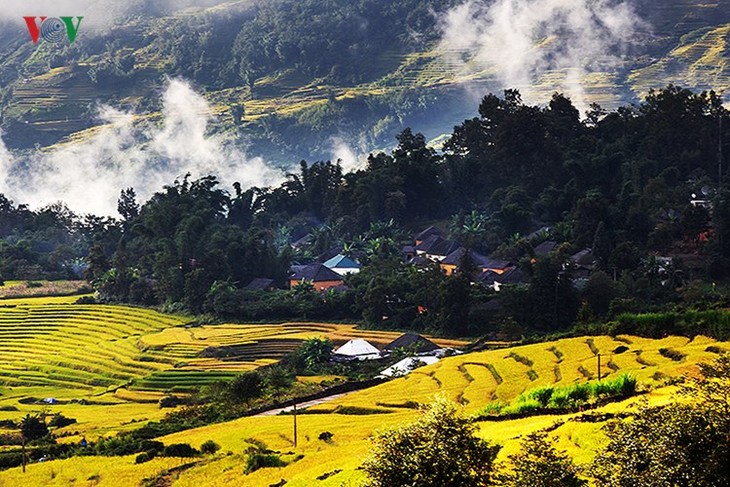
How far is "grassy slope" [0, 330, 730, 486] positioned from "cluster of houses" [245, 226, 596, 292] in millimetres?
18464

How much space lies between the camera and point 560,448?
922 inches

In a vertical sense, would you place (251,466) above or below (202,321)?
above

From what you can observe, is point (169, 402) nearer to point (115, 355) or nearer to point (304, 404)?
point (304, 404)

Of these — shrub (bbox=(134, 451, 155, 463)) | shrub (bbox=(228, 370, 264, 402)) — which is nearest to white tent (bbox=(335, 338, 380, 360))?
shrub (bbox=(228, 370, 264, 402))

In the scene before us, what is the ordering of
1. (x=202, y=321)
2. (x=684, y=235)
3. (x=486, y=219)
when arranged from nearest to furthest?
(x=684, y=235) → (x=202, y=321) → (x=486, y=219)

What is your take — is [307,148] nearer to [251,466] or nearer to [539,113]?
[539,113]

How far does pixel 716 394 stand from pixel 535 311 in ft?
143

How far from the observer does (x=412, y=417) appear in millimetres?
34250

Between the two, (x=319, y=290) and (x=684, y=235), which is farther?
(x=319, y=290)

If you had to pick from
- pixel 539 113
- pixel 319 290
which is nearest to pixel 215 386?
pixel 319 290

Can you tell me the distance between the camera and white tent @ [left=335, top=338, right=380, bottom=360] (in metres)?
56.7

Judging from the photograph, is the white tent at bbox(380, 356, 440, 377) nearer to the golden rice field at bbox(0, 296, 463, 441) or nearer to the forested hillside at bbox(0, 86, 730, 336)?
A: the golden rice field at bbox(0, 296, 463, 441)

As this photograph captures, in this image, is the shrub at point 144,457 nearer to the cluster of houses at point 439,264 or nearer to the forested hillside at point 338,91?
the cluster of houses at point 439,264

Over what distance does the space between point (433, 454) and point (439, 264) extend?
5383 centimetres
